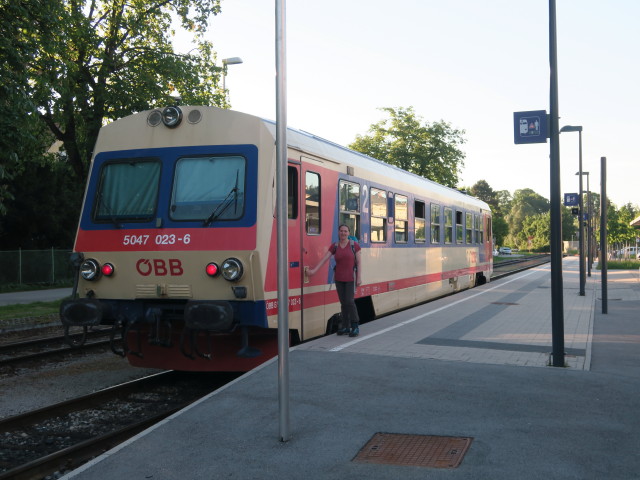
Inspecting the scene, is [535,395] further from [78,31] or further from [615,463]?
[78,31]

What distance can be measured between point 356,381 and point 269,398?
3.53ft

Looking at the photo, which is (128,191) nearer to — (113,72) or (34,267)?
(113,72)

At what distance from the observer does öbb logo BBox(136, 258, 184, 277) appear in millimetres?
7621

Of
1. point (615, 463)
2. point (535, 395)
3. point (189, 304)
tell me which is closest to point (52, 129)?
point (189, 304)

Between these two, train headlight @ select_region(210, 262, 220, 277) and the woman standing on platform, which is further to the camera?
the woman standing on platform

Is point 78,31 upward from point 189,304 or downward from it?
upward

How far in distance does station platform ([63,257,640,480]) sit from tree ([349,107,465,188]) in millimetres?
34806

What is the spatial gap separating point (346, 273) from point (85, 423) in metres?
4.14

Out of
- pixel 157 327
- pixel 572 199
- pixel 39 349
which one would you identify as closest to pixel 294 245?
pixel 157 327

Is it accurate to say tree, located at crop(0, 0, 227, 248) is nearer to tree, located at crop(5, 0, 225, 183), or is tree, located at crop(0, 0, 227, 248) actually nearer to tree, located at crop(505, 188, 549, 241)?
tree, located at crop(5, 0, 225, 183)

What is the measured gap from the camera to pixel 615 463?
15.2 ft

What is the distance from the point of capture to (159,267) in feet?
25.3

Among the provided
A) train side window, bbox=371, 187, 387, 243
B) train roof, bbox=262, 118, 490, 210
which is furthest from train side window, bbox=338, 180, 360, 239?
train side window, bbox=371, 187, 387, 243

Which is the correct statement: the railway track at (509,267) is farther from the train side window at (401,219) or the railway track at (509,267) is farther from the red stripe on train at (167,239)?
the red stripe on train at (167,239)
